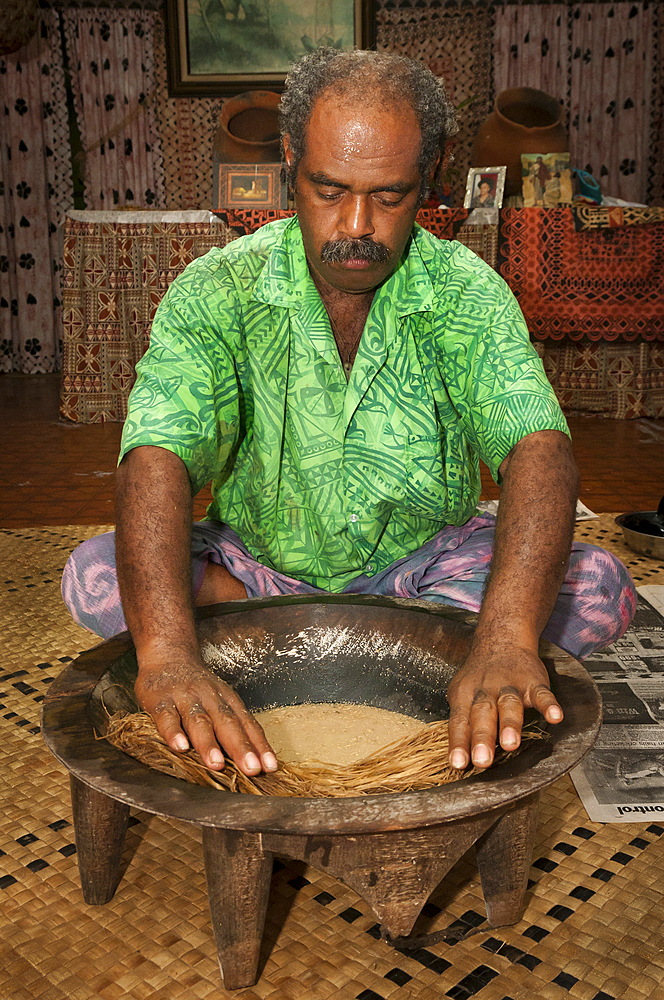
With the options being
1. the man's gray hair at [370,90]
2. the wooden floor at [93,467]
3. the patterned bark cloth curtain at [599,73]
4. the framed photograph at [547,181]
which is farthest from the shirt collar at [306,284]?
the patterned bark cloth curtain at [599,73]

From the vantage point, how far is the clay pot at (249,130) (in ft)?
12.2

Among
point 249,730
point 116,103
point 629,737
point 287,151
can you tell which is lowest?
point 629,737

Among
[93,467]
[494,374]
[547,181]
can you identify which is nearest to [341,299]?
[494,374]

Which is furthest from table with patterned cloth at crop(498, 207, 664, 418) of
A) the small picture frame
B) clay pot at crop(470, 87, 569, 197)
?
the small picture frame

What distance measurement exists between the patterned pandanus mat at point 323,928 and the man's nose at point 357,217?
817mm

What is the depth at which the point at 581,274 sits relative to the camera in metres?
3.64

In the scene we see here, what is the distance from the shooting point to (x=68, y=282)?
3.75 meters

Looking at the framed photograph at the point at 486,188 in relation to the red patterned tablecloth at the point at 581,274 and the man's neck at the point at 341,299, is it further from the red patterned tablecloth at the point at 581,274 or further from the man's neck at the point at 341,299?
the man's neck at the point at 341,299

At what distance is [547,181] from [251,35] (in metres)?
2.73

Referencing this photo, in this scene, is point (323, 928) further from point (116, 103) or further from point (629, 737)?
point (116, 103)

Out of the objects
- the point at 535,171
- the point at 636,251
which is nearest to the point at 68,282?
the point at 535,171

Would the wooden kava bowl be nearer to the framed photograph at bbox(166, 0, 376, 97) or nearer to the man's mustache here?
the man's mustache

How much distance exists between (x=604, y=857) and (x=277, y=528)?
2.10ft

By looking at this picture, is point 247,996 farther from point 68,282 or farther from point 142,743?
point 68,282
